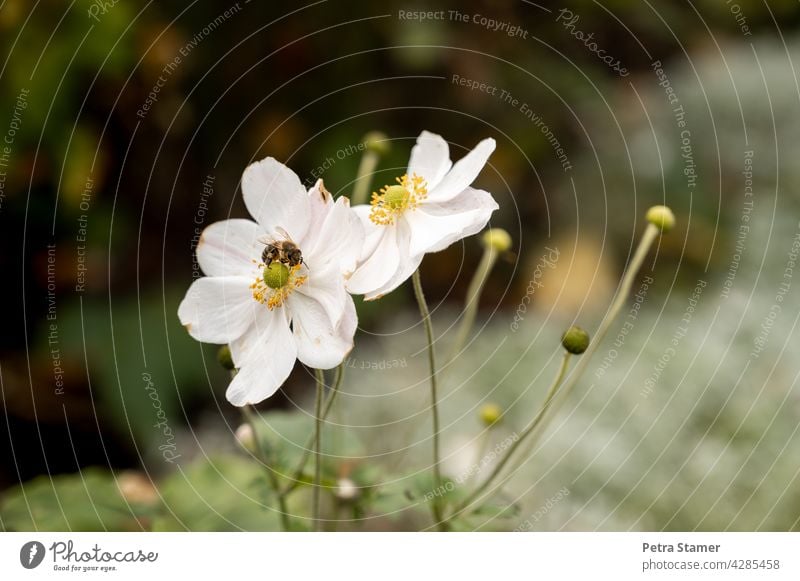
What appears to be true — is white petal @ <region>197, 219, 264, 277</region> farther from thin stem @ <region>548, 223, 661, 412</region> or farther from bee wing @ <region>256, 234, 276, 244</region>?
thin stem @ <region>548, 223, 661, 412</region>

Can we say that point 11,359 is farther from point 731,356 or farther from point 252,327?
point 731,356

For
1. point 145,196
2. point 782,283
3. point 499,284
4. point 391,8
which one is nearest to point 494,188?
point 499,284

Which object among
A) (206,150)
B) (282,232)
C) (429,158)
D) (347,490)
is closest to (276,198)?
(282,232)

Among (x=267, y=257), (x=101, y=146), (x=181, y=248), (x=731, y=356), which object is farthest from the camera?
(x=181, y=248)

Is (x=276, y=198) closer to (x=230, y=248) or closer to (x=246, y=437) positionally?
(x=230, y=248)

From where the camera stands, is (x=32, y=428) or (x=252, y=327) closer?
(x=252, y=327)

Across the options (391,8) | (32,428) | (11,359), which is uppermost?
(391,8)
